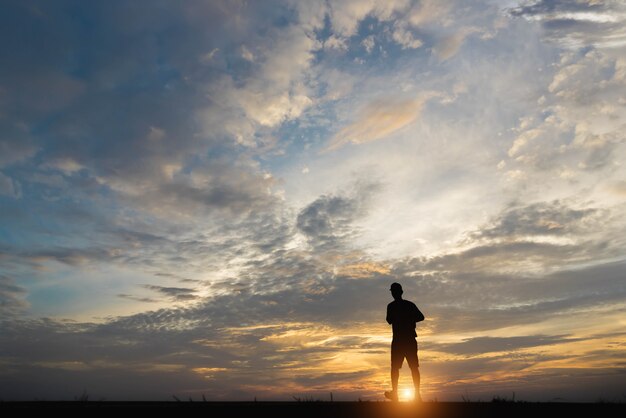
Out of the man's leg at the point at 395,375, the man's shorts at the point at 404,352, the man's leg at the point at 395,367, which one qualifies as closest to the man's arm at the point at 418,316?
the man's shorts at the point at 404,352

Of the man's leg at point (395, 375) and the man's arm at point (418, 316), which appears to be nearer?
the man's arm at point (418, 316)

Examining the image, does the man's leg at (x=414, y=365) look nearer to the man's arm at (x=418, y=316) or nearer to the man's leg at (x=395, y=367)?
the man's leg at (x=395, y=367)

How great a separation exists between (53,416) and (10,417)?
2.17 feet

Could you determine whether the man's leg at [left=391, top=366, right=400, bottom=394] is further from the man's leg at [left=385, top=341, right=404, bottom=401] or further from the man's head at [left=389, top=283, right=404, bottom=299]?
the man's head at [left=389, top=283, right=404, bottom=299]

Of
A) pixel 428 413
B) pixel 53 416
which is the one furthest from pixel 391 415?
pixel 53 416

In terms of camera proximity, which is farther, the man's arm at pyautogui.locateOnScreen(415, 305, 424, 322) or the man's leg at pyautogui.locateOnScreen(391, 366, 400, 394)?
the man's leg at pyautogui.locateOnScreen(391, 366, 400, 394)

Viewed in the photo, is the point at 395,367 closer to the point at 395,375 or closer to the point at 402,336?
the point at 395,375

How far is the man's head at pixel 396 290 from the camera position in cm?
1170

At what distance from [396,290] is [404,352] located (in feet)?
5.06

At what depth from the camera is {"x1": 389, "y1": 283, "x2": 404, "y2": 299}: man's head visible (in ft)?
38.4

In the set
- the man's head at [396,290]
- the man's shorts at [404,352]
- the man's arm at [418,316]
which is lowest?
the man's shorts at [404,352]

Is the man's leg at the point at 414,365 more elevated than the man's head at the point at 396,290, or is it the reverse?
the man's head at the point at 396,290

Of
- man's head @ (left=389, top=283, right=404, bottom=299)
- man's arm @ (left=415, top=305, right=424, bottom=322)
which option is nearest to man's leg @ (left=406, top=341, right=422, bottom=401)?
man's arm @ (left=415, top=305, right=424, bottom=322)

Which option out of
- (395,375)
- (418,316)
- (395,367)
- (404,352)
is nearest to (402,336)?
(404,352)
